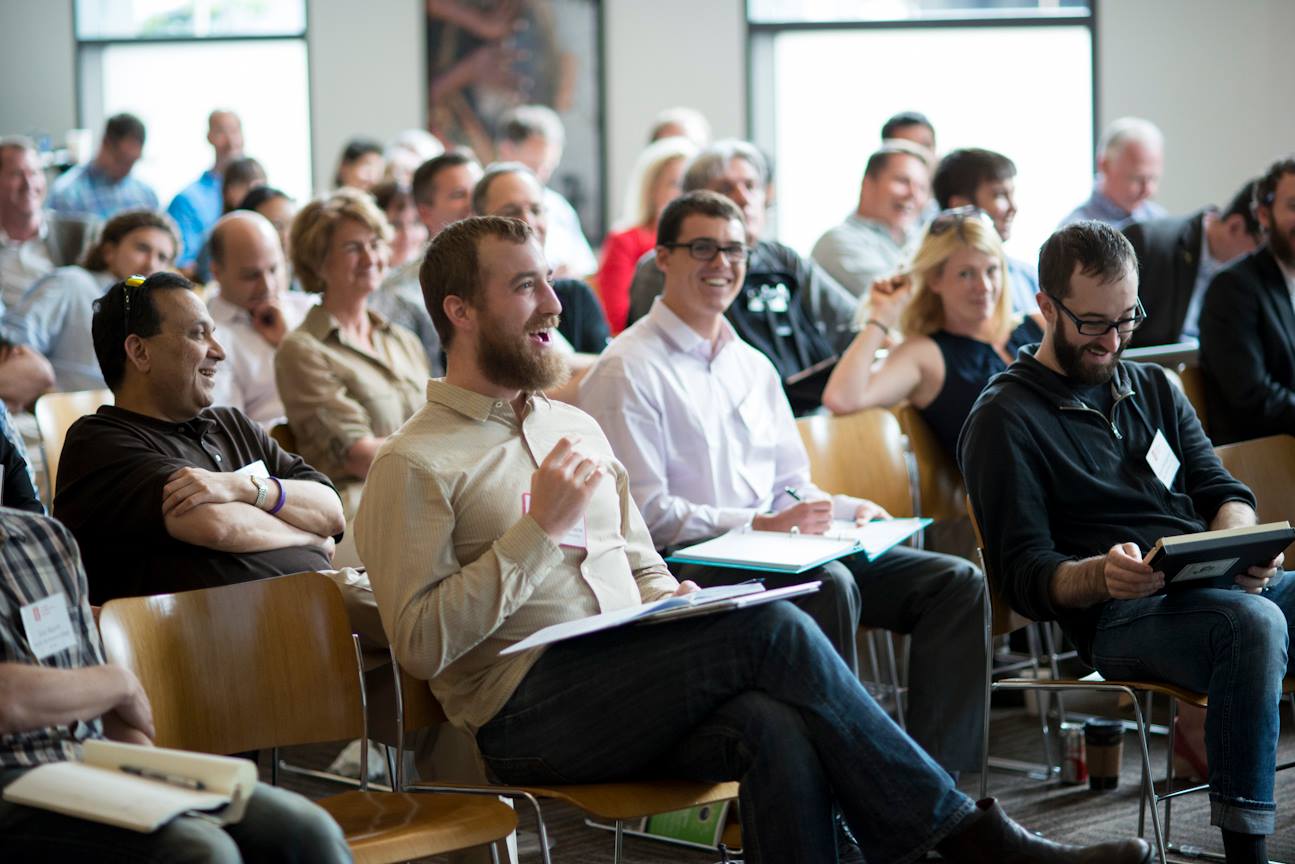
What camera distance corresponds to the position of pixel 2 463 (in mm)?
2842

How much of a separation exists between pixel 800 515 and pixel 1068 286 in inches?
29.8

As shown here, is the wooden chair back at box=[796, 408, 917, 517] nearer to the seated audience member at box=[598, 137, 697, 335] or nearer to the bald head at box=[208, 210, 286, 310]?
the seated audience member at box=[598, 137, 697, 335]

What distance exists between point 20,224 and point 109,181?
2575 millimetres

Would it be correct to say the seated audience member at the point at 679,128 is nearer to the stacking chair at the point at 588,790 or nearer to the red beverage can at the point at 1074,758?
the red beverage can at the point at 1074,758

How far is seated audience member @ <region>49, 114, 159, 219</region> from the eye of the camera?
852cm

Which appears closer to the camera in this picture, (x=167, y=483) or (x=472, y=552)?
(x=472, y=552)

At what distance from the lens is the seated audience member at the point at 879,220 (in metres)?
5.59

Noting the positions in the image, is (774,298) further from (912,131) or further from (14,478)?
(14,478)

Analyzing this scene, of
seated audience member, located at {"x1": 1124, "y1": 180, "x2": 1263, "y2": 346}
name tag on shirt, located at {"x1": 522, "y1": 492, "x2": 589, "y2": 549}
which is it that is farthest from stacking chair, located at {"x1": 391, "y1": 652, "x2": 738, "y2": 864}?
seated audience member, located at {"x1": 1124, "y1": 180, "x2": 1263, "y2": 346}

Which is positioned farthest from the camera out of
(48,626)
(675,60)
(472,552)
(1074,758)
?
(675,60)

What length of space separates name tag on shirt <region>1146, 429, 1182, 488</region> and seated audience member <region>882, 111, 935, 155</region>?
374 centimetres

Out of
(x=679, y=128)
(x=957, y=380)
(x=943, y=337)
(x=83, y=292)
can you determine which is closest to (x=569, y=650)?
(x=957, y=380)

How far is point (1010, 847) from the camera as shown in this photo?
89.5 inches

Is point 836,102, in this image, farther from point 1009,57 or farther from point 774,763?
point 774,763
